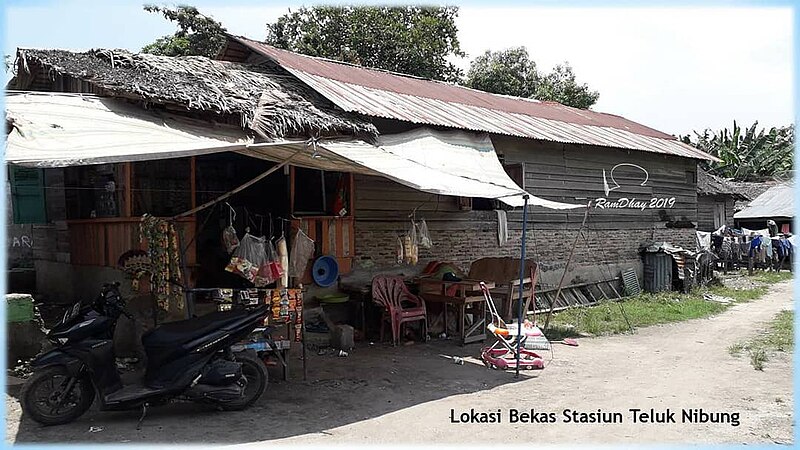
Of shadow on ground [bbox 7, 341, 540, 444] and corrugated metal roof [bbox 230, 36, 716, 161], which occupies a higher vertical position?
corrugated metal roof [bbox 230, 36, 716, 161]

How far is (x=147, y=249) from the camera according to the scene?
24.3ft

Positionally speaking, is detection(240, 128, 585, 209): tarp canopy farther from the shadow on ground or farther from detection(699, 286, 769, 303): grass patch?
detection(699, 286, 769, 303): grass patch

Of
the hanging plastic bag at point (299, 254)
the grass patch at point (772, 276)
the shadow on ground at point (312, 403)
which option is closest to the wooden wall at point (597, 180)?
the grass patch at point (772, 276)

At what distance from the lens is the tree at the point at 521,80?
29312 mm

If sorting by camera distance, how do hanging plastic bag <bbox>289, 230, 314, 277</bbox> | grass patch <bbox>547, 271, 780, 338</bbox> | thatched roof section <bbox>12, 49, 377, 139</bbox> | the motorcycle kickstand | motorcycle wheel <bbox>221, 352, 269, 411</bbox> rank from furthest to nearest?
grass patch <bbox>547, 271, 780, 338</bbox> < hanging plastic bag <bbox>289, 230, 314, 277</bbox> < thatched roof section <bbox>12, 49, 377, 139</bbox> < motorcycle wheel <bbox>221, 352, 269, 411</bbox> < the motorcycle kickstand

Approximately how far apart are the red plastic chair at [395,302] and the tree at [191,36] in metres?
15.2

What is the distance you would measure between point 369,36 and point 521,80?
9535 mm

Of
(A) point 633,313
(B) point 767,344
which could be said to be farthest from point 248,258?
(A) point 633,313

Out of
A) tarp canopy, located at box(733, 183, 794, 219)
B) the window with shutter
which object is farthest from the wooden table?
tarp canopy, located at box(733, 183, 794, 219)

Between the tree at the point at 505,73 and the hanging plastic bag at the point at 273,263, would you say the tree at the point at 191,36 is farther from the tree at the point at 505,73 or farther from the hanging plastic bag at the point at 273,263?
the hanging plastic bag at the point at 273,263

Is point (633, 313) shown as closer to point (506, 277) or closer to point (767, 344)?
point (767, 344)

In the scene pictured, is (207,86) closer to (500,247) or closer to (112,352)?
(112,352)

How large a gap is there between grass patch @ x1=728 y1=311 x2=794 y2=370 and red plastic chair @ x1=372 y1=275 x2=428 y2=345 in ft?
13.6

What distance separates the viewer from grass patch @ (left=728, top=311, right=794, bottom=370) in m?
8.31
